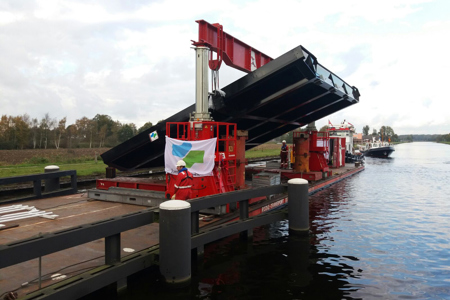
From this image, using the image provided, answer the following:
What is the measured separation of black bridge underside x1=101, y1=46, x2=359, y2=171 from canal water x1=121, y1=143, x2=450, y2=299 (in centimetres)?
436

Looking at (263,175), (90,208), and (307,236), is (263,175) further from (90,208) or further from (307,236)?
(90,208)

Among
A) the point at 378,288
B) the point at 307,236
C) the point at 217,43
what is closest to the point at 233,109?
the point at 217,43

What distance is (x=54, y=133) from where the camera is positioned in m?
59.2

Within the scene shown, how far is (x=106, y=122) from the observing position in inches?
3130

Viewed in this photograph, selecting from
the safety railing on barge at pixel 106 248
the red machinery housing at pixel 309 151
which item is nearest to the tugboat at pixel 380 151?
the red machinery housing at pixel 309 151

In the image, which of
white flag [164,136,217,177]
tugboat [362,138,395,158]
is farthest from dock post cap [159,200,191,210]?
tugboat [362,138,395,158]

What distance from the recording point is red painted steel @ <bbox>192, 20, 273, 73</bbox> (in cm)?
980

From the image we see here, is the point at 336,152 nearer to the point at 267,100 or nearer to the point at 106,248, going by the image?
the point at 267,100

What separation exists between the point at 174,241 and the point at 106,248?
1.10 m

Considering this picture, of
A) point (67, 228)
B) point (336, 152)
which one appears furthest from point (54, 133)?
point (67, 228)

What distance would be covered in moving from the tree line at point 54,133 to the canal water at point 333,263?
173ft

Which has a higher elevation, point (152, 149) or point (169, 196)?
point (152, 149)

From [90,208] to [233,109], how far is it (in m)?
5.69

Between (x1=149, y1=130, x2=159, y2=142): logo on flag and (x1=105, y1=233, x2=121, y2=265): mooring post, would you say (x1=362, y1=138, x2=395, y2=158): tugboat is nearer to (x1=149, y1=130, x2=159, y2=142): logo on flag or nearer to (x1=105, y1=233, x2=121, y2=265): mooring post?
(x1=149, y1=130, x2=159, y2=142): logo on flag
